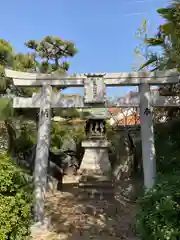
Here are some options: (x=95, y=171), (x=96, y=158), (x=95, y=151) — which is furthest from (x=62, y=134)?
(x=95, y=171)

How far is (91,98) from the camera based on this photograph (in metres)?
5.14

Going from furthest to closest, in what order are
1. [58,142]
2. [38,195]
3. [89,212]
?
[58,142] < [89,212] < [38,195]

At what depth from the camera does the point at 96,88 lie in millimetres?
5172

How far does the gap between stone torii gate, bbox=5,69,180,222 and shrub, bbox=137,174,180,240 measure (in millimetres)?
2391

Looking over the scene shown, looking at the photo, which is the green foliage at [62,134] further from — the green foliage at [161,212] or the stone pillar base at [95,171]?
the green foliage at [161,212]

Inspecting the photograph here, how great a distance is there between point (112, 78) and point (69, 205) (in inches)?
152

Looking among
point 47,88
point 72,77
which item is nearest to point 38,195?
point 47,88

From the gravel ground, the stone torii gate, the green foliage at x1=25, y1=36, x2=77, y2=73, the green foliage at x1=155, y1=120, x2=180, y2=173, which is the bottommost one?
the gravel ground

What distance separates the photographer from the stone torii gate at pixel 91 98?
5.04 m

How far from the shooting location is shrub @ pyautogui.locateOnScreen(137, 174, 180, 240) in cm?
203

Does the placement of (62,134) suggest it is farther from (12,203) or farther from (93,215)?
(12,203)

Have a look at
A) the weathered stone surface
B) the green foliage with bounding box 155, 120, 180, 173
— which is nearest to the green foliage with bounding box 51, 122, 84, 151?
the weathered stone surface

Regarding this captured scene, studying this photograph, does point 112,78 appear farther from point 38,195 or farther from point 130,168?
point 130,168

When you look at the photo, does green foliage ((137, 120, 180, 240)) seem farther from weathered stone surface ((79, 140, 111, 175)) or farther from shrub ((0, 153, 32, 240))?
weathered stone surface ((79, 140, 111, 175))
